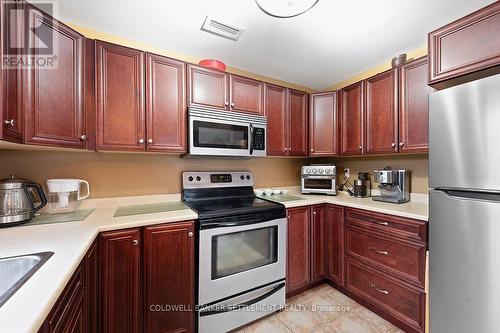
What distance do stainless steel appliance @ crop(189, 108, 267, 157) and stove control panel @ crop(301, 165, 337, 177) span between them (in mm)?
720

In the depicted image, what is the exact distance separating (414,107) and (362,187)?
93 cm

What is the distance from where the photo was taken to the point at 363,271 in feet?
6.16

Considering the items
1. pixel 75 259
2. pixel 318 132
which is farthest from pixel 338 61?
pixel 75 259

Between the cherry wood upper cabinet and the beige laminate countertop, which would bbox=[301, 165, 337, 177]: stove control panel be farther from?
the cherry wood upper cabinet

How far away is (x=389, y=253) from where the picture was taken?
1685mm

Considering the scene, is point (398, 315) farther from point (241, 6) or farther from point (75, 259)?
point (241, 6)

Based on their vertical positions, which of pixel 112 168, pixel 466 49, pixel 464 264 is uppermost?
pixel 466 49

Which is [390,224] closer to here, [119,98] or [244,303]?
[244,303]

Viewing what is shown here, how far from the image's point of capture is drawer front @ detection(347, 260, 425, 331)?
4.93 ft

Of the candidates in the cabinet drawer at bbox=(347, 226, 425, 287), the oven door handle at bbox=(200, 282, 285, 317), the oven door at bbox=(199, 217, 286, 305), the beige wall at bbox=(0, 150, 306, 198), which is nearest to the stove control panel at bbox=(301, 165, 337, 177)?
the cabinet drawer at bbox=(347, 226, 425, 287)

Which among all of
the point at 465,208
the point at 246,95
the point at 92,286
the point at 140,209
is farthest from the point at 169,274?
the point at 465,208

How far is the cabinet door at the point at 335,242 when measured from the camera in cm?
206

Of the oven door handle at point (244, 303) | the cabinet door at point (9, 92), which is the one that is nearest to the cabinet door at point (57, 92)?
the cabinet door at point (9, 92)

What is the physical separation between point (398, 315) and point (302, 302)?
0.75 meters
